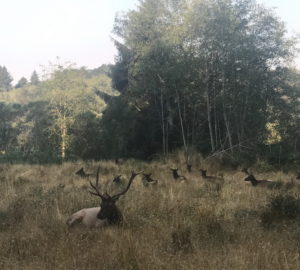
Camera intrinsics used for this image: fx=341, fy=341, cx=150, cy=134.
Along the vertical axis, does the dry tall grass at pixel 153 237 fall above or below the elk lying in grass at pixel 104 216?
below

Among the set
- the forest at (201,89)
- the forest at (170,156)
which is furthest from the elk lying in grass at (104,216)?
the forest at (201,89)

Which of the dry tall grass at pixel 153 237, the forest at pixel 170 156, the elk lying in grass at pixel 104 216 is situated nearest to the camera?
the dry tall grass at pixel 153 237

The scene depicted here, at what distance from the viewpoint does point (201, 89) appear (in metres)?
17.5

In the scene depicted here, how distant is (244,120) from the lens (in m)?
18.0

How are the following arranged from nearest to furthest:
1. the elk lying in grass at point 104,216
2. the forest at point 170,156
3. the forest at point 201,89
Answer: the forest at point 170,156 < the elk lying in grass at point 104,216 < the forest at point 201,89

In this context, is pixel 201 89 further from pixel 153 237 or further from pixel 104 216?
pixel 153 237

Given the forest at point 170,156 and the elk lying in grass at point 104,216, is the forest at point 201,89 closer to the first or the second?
the forest at point 170,156

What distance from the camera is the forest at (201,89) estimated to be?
50.5 feet

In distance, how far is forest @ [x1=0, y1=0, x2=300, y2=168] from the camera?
1541cm

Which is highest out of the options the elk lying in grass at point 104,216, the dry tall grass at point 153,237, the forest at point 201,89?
the forest at point 201,89

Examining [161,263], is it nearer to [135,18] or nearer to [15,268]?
[15,268]

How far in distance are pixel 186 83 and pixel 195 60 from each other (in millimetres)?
1532

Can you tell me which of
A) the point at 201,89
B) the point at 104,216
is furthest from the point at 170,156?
the point at 104,216

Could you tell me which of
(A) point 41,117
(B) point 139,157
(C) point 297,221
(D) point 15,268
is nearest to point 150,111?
(B) point 139,157
